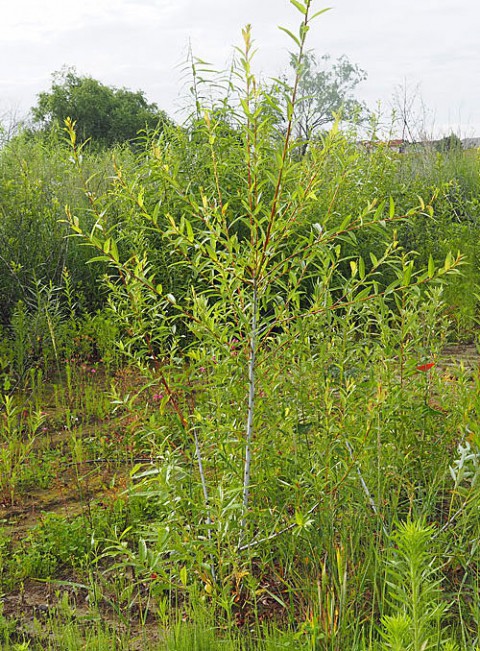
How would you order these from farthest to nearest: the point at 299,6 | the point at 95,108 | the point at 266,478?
1. the point at 95,108
2. the point at 266,478
3. the point at 299,6

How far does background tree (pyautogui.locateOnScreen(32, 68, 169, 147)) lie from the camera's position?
37969 mm

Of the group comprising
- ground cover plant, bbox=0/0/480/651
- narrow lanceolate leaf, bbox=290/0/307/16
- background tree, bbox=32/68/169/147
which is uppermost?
background tree, bbox=32/68/169/147

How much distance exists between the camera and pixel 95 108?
38.6 metres

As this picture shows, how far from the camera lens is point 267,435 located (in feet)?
8.97

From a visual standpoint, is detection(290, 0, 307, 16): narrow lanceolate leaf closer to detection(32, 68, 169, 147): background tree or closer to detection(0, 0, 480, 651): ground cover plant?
detection(0, 0, 480, 651): ground cover plant

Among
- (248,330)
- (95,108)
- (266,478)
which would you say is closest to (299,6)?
(248,330)

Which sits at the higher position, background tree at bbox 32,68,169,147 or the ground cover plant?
background tree at bbox 32,68,169,147

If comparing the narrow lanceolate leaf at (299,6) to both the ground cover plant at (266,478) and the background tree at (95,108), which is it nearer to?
the ground cover plant at (266,478)

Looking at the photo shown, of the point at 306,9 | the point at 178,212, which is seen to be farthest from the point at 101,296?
the point at 306,9

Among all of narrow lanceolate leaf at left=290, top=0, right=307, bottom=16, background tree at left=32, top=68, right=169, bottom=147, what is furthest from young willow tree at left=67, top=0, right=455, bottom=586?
background tree at left=32, top=68, right=169, bottom=147

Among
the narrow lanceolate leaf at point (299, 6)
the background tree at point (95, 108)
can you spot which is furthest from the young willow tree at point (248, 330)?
the background tree at point (95, 108)

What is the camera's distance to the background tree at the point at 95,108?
125ft

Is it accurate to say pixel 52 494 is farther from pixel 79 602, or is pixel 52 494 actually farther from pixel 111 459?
pixel 79 602

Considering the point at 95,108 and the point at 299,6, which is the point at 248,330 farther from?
the point at 95,108
